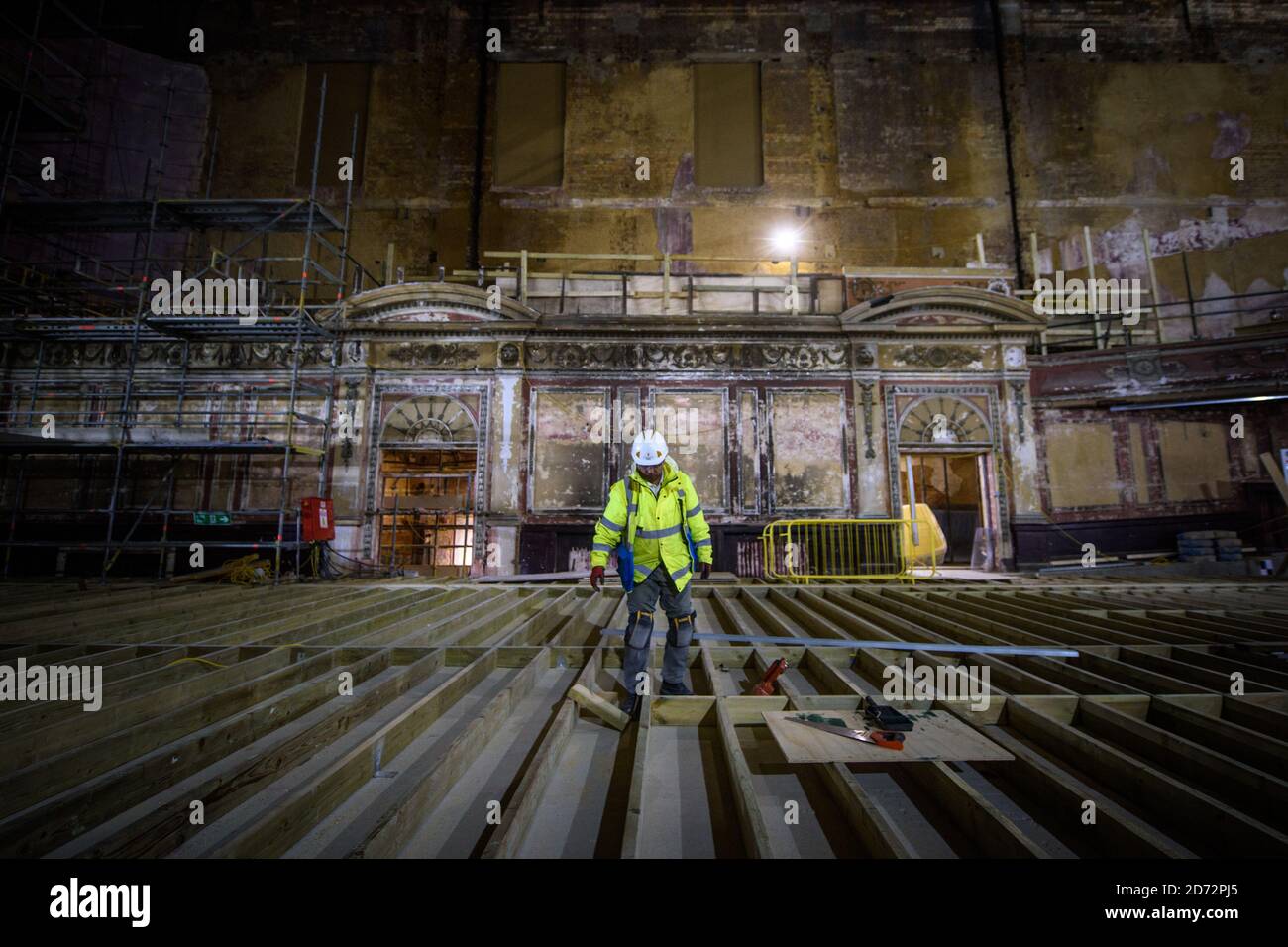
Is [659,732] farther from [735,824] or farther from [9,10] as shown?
[9,10]

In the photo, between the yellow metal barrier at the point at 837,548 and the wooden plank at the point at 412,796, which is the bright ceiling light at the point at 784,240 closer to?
the yellow metal barrier at the point at 837,548

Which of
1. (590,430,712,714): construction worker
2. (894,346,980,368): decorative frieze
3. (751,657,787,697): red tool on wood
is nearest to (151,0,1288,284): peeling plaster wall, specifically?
(894,346,980,368): decorative frieze

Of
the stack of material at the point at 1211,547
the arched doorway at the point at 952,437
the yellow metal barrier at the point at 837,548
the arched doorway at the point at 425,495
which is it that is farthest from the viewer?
the arched doorway at the point at 952,437

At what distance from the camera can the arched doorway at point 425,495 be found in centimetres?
1043

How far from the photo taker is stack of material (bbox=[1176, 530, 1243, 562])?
9602 mm

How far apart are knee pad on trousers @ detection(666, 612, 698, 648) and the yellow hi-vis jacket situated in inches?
8.0

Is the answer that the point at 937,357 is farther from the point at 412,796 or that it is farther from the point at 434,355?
the point at 412,796

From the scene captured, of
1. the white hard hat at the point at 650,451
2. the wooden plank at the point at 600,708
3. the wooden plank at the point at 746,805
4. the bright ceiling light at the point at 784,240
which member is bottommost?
the wooden plank at the point at 600,708

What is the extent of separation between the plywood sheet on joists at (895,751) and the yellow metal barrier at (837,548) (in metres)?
6.89

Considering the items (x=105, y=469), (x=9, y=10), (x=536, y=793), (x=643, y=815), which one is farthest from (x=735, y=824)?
(x=9, y=10)

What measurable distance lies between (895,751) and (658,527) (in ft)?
6.37

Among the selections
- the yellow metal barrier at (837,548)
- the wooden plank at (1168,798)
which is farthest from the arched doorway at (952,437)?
the wooden plank at (1168,798)

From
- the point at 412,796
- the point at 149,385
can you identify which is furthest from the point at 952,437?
the point at 149,385

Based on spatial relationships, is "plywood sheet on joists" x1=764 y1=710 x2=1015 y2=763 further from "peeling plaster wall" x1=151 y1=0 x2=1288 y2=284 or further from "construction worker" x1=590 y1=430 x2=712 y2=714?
"peeling plaster wall" x1=151 y1=0 x2=1288 y2=284
